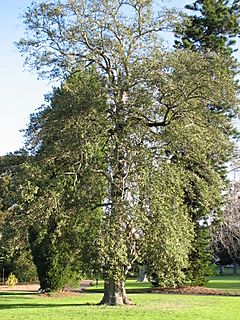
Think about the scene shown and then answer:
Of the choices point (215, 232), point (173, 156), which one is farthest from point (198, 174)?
point (215, 232)

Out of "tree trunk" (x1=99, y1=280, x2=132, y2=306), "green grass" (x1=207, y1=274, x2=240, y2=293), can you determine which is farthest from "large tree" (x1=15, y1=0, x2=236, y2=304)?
"green grass" (x1=207, y1=274, x2=240, y2=293)

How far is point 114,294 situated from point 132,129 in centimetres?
559

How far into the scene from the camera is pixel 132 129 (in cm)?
1825

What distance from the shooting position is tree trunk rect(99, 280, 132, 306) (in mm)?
18562

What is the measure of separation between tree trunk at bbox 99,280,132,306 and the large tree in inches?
1.5

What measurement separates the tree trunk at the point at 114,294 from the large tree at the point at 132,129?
0.04 meters

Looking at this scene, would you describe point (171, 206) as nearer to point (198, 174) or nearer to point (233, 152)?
point (198, 174)

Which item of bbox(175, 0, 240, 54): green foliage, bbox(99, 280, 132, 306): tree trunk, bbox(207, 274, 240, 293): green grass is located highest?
bbox(175, 0, 240, 54): green foliage

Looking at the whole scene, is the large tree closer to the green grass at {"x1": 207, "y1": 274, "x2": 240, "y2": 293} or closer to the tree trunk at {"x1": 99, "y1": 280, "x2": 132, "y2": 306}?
the tree trunk at {"x1": 99, "y1": 280, "x2": 132, "y2": 306}

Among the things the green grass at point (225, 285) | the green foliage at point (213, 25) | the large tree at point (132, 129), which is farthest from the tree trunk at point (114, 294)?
the green foliage at point (213, 25)

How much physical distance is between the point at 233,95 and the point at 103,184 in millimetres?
5166

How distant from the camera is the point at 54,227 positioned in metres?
18.9

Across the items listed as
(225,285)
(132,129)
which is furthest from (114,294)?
(225,285)

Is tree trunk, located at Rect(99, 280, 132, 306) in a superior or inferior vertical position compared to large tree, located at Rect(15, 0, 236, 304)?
inferior
